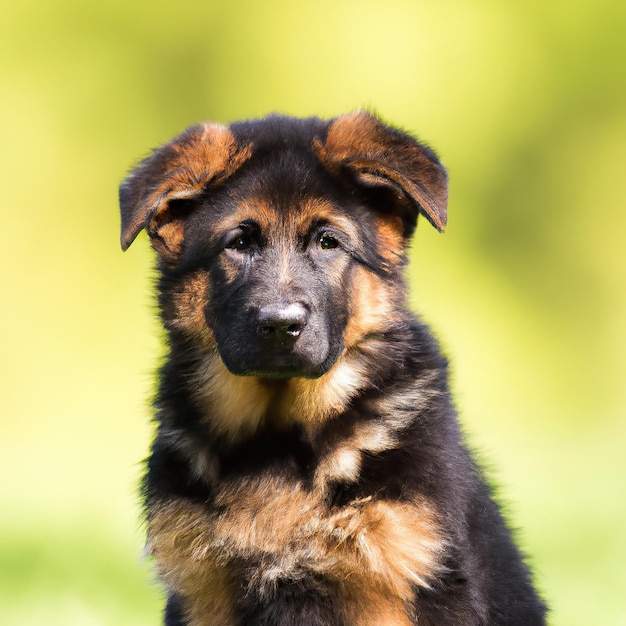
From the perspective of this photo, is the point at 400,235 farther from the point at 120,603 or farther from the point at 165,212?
the point at 120,603

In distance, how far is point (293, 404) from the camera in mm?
5145

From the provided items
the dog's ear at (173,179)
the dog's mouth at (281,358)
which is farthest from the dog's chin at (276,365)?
the dog's ear at (173,179)

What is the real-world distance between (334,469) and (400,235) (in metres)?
1.13

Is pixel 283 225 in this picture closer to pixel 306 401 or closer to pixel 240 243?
pixel 240 243

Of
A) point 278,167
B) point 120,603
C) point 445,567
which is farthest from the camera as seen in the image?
point 120,603

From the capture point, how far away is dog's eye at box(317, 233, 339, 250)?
503cm

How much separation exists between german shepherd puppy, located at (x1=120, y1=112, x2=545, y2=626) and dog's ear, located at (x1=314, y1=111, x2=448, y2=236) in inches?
0.4

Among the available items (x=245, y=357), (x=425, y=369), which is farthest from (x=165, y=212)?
(x=425, y=369)

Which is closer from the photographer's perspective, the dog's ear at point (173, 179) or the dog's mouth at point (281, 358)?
the dog's mouth at point (281, 358)

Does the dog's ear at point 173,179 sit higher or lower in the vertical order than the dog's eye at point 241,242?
higher

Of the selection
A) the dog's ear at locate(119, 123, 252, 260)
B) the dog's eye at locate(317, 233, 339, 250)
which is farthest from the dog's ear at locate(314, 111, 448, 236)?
the dog's ear at locate(119, 123, 252, 260)

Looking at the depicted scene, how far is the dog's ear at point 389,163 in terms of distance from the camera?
194 inches

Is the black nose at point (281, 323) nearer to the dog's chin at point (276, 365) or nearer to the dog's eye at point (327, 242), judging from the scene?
the dog's chin at point (276, 365)

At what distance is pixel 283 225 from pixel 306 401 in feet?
2.55
